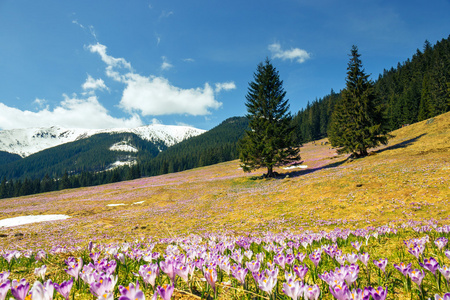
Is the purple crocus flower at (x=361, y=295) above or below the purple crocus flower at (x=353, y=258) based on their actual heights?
above

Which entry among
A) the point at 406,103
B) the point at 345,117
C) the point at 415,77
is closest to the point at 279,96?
the point at 345,117

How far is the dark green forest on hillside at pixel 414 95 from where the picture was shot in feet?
195

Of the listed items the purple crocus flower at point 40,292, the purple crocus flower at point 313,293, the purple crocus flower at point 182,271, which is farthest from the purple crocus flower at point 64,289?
the purple crocus flower at point 313,293

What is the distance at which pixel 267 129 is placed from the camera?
25.5 metres

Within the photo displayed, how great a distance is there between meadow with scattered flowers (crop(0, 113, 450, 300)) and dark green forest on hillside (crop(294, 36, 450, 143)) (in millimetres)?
20531

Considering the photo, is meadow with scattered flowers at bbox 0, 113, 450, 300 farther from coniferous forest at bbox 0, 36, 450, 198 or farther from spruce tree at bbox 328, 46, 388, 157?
coniferous forest at bbox 0, 36, 450, 198

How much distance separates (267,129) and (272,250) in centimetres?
2226

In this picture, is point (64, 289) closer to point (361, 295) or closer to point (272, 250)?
point (361, 295)

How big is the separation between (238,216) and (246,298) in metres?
11.9

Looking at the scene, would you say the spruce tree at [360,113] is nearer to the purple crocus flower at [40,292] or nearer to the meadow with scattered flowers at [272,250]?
the meadow with scattered flowers at [272,250]

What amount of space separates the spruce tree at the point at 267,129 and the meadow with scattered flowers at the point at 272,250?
8505 mm

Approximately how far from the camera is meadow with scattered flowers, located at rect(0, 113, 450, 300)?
185 cm

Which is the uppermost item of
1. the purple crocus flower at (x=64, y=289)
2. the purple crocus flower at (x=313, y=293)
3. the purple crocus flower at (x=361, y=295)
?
the purple crocus flower at (x=64, y=289)

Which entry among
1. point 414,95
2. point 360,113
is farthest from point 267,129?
point 414,95
